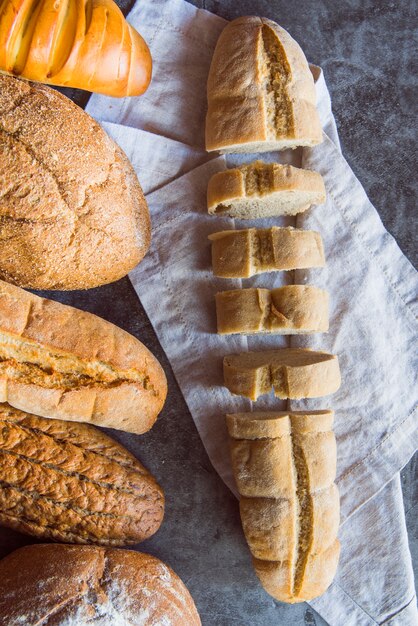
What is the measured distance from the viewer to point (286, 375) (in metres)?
2.14

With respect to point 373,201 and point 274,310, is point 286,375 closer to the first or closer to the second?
point 274,310

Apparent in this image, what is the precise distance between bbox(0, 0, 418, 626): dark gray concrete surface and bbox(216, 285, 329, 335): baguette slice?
1.20ft

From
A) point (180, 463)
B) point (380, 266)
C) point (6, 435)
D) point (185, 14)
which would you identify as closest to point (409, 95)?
point (380, 266)

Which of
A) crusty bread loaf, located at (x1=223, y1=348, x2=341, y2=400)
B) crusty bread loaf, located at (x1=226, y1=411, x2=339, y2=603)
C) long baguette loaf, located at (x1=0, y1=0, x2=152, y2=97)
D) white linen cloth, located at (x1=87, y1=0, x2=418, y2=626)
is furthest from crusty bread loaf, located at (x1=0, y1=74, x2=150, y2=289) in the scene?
crusty bread loaf, located at (x1=226, y1=411, x2=339, y2=603)

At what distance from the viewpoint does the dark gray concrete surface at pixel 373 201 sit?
2.37m

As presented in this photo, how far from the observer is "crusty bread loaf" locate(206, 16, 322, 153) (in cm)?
216

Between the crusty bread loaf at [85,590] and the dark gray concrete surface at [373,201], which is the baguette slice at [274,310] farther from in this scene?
the crusty bread loaf at [85,590]

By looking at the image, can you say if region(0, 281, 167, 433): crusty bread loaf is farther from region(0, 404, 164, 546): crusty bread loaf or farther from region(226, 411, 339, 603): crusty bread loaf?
region(226, 411, 339, 603): crusty bread loaf

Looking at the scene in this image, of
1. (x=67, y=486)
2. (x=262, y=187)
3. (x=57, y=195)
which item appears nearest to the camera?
(x=57, y=195)

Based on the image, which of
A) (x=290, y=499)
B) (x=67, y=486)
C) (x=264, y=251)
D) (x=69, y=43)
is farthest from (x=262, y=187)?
(x=67, y=486)

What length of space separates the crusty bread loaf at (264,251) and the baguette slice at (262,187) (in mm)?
107

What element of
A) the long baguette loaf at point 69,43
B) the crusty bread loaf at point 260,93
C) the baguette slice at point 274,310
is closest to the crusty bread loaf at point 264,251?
the baguette slice at point 274,310

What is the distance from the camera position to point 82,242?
2002mm

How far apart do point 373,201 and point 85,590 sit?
174 centimetres
